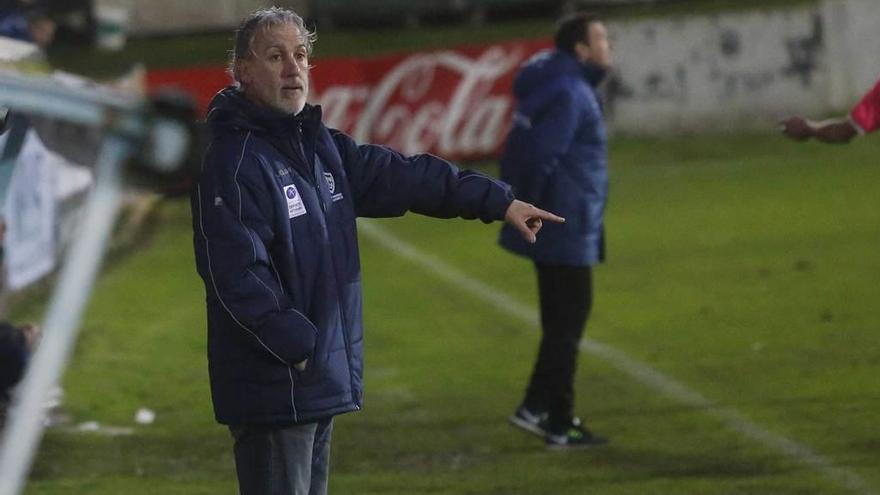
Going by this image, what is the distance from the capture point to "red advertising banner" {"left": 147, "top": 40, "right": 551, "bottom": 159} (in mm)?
23500

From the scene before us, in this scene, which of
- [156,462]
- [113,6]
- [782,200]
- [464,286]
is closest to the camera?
[156,462]

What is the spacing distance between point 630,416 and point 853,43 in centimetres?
1764

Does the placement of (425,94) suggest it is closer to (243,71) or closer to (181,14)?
(181,14)

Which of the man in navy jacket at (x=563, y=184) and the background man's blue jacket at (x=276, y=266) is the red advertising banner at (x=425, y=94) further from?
the background man's blue jacket at (x=276, y=266)

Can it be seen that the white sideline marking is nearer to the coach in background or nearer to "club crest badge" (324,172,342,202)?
the coach in background

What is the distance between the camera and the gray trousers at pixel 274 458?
5484mm

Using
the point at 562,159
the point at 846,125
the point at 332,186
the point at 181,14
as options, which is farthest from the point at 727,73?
the point at 332,186

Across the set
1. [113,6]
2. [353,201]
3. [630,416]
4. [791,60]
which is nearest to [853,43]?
[791,60]

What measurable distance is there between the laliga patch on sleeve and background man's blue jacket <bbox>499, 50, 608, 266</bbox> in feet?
11.3

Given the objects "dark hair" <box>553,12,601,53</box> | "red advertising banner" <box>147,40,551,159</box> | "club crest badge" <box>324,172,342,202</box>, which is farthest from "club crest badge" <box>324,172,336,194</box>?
"red advertising banner" <box>147,40,551,159</box>

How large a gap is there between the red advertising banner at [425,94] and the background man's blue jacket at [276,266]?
17911 mm

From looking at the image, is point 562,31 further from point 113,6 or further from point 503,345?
point 113,6

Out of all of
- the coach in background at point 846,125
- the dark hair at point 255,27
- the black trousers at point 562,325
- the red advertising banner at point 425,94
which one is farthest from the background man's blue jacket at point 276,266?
the red advertising banner at point 425,94

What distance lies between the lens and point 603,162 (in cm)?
902
